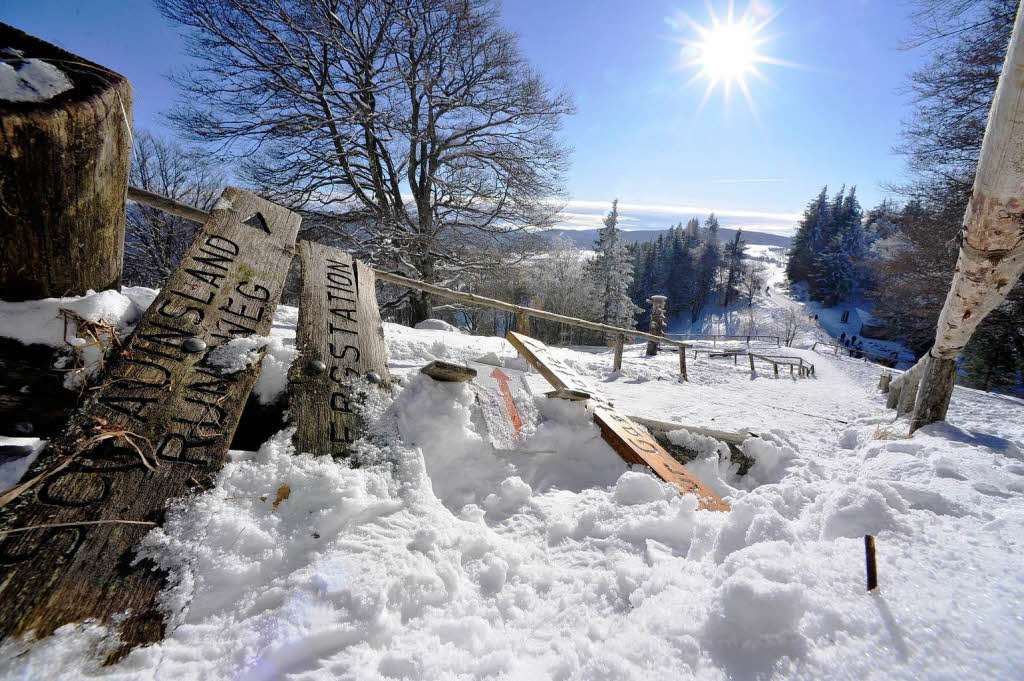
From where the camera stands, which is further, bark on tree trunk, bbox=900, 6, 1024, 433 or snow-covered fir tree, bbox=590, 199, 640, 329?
snow-covered fir tree, bbox=590, 199, 640, 329

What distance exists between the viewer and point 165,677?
81cm

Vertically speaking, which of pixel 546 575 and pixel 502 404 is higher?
pixel 502 404

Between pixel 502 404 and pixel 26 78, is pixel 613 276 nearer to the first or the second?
pixel 502 404

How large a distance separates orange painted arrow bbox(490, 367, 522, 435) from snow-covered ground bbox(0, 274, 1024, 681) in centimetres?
35

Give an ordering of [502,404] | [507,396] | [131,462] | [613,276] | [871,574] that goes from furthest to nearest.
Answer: [613,276]
[507,396]
[502,404]
[131,462]
[871,574]

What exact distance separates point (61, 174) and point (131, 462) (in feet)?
4.11

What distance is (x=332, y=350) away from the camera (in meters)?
1.90

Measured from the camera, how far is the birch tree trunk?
6.29 ft

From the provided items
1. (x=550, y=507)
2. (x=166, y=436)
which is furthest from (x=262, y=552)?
(x=550, y=507)

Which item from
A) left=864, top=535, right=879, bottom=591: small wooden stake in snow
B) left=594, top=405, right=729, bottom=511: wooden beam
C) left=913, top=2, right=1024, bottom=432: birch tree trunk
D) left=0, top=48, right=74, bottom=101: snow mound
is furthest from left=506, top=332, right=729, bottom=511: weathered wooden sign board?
left=0, top=48, right=74, bottom=101: snow mound

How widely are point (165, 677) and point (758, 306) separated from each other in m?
59.8

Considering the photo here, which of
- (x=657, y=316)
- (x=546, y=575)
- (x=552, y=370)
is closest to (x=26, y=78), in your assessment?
(x=546, y=575)

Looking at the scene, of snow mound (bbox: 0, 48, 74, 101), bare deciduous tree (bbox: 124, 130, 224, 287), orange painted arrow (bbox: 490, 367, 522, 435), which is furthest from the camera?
bare deciduous tree (bbox: 124, 130, 224, 287)

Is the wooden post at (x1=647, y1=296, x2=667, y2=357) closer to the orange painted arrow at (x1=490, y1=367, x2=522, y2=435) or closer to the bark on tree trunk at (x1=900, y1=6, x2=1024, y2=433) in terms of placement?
the bark on tree trunk at (x1=900, y1=6, x2=1024, y2=433)
